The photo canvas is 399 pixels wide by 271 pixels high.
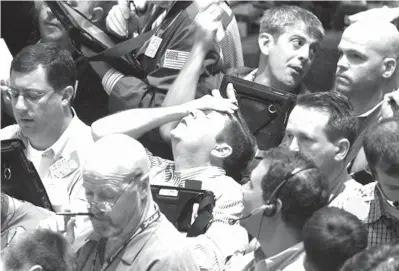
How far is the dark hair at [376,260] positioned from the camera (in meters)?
3.82

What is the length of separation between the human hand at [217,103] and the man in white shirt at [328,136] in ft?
1.50

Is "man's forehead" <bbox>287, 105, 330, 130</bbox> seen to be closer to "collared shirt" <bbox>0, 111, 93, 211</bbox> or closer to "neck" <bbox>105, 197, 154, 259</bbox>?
"neck" <bbox>105, 197, 154, 259</bbox>

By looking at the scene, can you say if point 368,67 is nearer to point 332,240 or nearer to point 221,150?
point 221,150

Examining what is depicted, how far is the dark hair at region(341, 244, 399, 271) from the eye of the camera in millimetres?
3820

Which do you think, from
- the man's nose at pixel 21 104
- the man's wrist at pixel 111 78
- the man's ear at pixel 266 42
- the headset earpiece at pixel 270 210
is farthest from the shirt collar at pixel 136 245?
the man's wrist at pixel 111 78

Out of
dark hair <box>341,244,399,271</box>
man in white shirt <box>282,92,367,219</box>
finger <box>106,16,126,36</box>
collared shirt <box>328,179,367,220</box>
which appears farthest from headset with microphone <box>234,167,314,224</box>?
finger <box>106,16,126,36</box>

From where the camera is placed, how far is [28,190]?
17.6 feet

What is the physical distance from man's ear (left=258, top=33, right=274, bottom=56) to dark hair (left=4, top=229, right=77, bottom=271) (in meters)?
1.86

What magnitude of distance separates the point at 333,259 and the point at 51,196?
1.77 m

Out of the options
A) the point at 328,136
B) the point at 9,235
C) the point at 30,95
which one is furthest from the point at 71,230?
the point at 328,136

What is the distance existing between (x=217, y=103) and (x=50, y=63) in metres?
0.84

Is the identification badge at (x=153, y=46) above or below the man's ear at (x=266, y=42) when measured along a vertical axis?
below

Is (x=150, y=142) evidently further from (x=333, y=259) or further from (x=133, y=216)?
(x=333, y=259)

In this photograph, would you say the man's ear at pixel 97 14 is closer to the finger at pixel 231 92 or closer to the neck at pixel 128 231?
the finger at pixel 231 92
